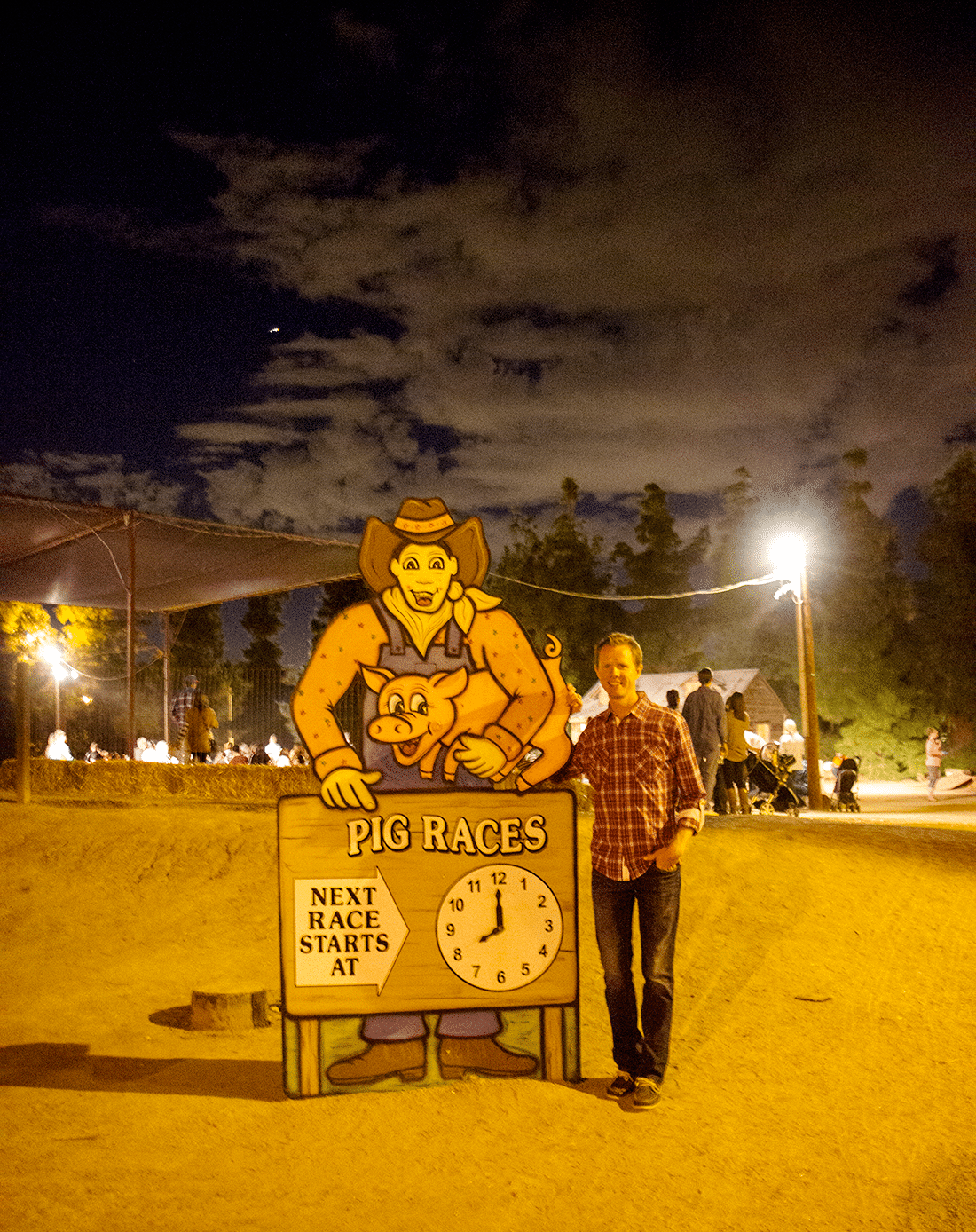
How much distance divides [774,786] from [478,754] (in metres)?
11.1

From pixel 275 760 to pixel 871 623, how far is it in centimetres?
2637

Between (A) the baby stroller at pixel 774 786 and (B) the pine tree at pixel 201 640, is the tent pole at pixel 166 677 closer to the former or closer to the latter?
(A) the baby stroller at pixel 774 786

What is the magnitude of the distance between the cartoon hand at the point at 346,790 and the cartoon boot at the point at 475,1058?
108 cm

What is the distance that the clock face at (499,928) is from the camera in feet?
13.5

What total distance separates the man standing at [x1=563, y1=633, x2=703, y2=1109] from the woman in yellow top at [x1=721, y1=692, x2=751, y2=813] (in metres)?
7.76

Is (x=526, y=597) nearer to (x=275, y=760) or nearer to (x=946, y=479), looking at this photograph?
(x=946, y=479)

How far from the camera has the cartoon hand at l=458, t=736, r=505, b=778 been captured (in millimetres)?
4152

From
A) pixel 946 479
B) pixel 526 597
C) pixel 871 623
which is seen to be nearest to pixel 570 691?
pixel 946 479

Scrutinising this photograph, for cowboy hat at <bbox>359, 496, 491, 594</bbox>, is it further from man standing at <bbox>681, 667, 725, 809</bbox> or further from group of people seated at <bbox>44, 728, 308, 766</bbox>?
group of people seated at <bbox>44, 728, 308, 766</bbox>

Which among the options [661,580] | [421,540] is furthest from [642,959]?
[661,580]

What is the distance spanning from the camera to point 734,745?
12.0 m

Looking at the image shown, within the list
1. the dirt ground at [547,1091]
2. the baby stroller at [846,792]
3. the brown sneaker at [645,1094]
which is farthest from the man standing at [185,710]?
the baby stroller at [846,792]

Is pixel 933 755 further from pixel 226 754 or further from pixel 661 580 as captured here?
pixel 661 580

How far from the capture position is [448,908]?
163 inches
